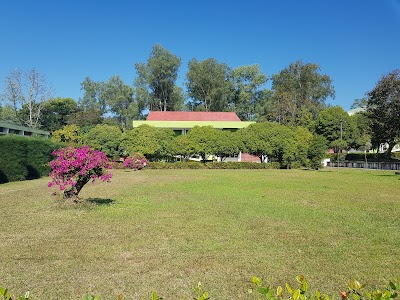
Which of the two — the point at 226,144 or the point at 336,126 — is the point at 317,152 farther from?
the point at 336,126

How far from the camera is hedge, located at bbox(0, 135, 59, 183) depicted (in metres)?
19.7

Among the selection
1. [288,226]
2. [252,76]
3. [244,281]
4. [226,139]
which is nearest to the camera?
[244,281]

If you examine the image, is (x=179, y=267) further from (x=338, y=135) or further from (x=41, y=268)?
(x=338, y=135)

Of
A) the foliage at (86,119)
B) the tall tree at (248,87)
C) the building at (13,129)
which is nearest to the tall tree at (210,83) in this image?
the tall tree at (248,87)

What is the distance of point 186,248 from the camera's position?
548 cm

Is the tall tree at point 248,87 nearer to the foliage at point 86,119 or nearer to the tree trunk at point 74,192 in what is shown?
the foliage at point 86,119

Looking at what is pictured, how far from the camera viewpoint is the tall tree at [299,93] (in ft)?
189

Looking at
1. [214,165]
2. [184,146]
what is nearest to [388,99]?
[214,165]

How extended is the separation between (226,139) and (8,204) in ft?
107

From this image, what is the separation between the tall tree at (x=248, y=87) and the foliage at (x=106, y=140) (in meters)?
27.7

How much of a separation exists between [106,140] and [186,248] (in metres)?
38.4

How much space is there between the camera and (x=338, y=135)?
165 feet

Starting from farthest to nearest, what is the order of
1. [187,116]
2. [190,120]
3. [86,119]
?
[86,119], [187,116], [190,120]

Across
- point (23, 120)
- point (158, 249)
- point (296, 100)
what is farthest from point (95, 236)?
point (296, 100)
